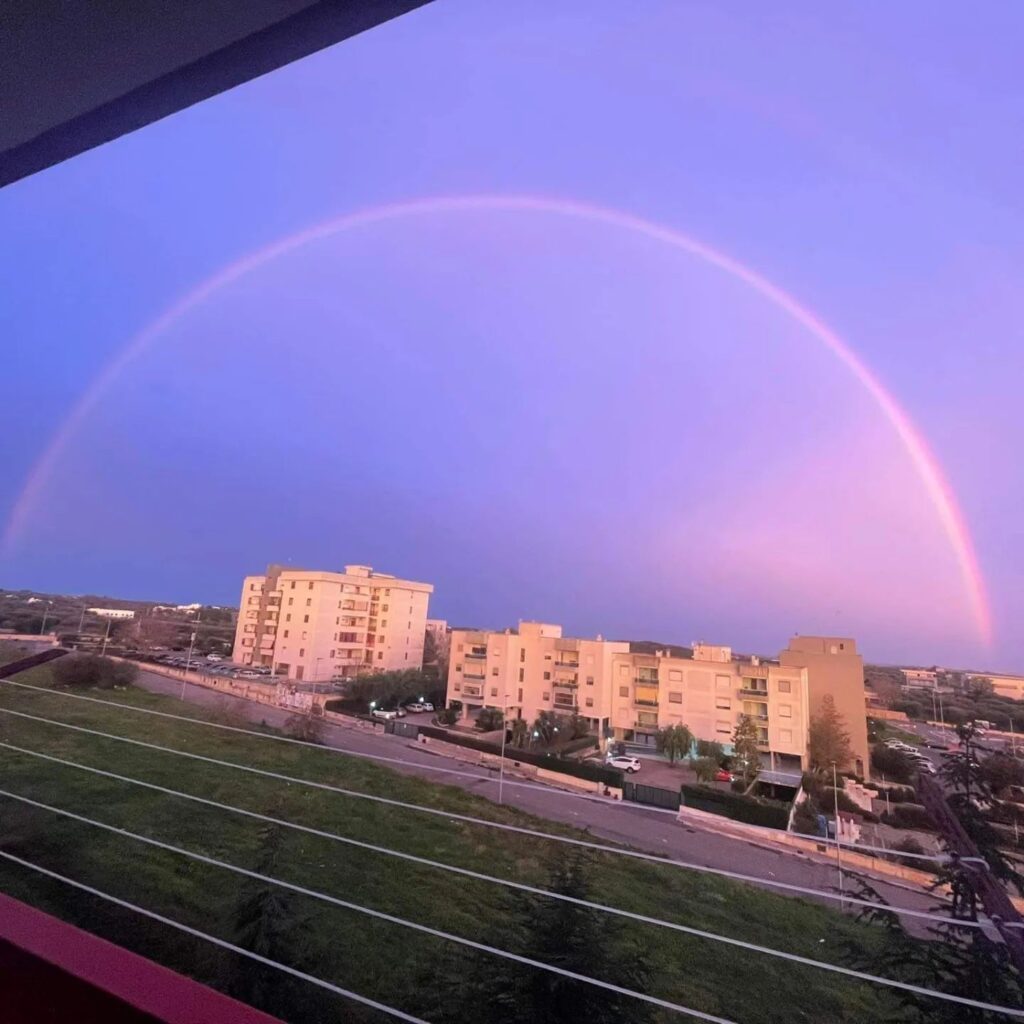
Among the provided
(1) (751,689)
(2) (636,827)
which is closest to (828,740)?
(1) (751,689)

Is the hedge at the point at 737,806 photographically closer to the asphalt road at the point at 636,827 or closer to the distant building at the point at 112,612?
the asphalt road at the point at 636,827

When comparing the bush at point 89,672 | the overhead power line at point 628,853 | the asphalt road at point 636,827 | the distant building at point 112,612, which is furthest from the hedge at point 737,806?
the distant building at point 112,612

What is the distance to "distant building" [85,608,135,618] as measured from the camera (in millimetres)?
5011

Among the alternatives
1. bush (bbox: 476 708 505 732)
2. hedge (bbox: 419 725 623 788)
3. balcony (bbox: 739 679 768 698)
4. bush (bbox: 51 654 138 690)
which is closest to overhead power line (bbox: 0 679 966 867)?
bush (bbox: 51 654 138 690)

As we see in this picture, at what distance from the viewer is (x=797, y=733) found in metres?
5.82

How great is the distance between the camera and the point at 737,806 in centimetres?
507

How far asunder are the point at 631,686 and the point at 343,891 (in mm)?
6142

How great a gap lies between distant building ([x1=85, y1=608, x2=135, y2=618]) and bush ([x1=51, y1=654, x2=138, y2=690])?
69 cm

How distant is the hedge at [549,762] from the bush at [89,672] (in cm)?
345

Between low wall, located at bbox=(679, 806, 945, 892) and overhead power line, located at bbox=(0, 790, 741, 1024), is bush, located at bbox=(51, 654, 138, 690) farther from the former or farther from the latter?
low wall, located at bbox=(679, 806, 945, 892)

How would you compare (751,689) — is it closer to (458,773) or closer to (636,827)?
(636,827)

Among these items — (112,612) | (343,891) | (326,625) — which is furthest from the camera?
(326,625)

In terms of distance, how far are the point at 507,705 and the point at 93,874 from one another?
5.86 m

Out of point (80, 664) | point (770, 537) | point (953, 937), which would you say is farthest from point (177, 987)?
point (770, 537)
